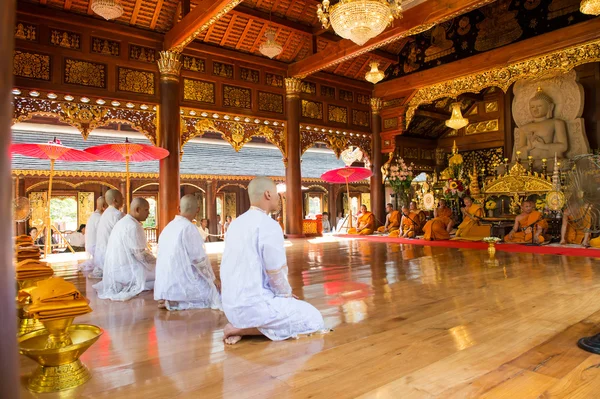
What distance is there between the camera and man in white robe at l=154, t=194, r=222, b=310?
3.28m

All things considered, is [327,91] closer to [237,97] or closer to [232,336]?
[237,97]

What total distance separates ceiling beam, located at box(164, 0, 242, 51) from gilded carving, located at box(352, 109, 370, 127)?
505cm

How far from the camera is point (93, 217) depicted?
570cm

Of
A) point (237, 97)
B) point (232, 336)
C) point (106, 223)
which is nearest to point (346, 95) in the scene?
point (237, 97)

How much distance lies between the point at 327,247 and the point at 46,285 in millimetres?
6146

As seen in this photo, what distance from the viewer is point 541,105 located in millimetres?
9750

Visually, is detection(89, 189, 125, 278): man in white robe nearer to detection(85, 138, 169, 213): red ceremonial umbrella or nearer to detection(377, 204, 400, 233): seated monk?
detection(85, 138, 169, 213): red ceremonial umbrella

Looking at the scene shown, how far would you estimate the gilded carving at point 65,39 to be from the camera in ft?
21.8

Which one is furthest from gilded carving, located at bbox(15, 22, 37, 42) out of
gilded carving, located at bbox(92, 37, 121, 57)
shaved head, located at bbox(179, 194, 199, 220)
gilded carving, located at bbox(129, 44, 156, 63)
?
shaved head, located at bbox(179, 194, 199, 220)

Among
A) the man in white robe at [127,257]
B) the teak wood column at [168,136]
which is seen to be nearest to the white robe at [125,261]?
the man in white robe at [127,257]

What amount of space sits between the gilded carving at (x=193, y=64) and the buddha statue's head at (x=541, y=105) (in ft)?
26.6

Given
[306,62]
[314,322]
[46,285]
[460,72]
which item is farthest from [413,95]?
[46,285]

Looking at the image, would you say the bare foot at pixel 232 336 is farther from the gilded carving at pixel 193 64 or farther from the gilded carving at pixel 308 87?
the gilded carving at pixel 308 87

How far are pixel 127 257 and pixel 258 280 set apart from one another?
217cm
